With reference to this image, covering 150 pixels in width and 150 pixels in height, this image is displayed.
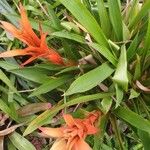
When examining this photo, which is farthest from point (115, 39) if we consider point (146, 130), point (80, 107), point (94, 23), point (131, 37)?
point (146, 130)

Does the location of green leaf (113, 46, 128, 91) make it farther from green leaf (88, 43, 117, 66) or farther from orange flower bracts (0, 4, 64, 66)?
orange flower bracts (0, 4, 64, 66)

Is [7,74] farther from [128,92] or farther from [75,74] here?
[128,92]

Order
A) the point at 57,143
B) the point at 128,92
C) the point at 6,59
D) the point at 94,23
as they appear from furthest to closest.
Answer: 1. the point at 6,59
2. the point at 128,92
3. the point at 94,23
4. the point at 57,143

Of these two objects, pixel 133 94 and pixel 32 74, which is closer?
pixel 133 94

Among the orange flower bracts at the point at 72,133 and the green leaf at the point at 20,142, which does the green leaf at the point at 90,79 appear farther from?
the green leaf at the point at 20,142

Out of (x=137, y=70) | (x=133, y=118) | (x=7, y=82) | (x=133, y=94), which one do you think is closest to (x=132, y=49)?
(x=137, y=70)

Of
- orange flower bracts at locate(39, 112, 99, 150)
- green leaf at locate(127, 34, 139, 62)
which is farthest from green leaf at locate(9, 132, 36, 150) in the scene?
green leaf at locate(127, 34, 139, 62)

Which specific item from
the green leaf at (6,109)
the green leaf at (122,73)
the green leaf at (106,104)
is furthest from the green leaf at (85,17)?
the green leaf at (6,109)

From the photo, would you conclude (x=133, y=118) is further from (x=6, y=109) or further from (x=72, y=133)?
(x=6, y=109)
